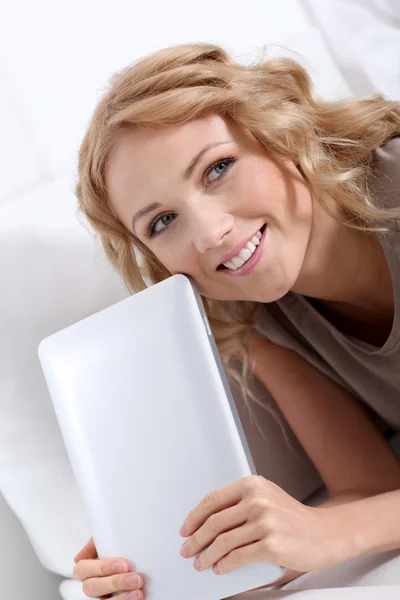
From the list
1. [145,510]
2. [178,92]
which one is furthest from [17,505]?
[178,92]

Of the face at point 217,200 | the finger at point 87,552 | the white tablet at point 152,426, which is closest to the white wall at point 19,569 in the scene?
the finger at point 87,552

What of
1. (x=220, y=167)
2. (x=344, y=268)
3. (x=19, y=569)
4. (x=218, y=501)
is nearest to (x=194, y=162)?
(x=220, y=167)

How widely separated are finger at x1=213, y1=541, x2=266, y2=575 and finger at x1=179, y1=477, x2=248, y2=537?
0.18ft

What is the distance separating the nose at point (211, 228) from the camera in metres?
0.95

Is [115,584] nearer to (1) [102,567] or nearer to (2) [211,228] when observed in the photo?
(1) [102,567]

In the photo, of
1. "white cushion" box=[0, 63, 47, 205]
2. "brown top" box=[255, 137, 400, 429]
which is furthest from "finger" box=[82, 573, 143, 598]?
"white cushion" box=[0, 63, 47, 205]

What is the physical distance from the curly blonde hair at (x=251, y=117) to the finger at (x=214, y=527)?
47cm

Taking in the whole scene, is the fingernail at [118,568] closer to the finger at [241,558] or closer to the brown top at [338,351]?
the finger at [241,558]

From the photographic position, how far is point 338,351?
50.3 inches

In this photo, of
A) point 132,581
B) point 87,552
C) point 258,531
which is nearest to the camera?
point 258,531

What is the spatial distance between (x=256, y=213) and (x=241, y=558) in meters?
0.45

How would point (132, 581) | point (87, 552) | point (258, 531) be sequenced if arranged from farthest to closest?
point (87, 552) → point (132, 581) → point (258, 531)

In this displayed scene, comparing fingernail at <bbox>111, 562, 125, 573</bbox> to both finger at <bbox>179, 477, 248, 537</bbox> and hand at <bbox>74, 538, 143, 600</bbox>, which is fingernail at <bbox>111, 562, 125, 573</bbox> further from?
finger at <bbox>179, 477, 248, 537</bbox>

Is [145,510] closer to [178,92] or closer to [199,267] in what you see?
[199,267]
